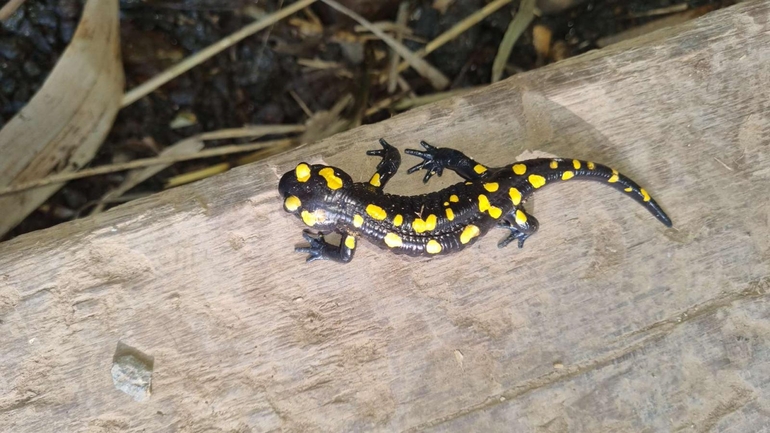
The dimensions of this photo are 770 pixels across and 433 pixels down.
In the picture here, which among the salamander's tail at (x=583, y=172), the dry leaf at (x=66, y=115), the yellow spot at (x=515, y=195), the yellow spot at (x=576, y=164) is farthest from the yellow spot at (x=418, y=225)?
the dry leaf at (x=66, y=115)

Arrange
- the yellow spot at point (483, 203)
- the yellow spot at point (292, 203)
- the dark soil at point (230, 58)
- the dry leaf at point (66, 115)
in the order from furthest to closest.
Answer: the dark soil at point (230, 58) < the dry leaf at point (66, 115) < the yellow spot at point (483, 203) < the yellow spot at point (292, 203)

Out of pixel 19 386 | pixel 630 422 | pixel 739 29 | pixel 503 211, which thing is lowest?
pixel 630 422

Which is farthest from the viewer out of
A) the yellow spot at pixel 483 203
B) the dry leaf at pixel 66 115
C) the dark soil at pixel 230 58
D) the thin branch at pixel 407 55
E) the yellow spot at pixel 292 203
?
the thin branch at pixel 407 55

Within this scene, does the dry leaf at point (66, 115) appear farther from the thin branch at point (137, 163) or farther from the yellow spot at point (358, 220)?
the yellow spot at point (358, 220)

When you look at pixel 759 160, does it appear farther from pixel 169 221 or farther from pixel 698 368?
pixel 169 221

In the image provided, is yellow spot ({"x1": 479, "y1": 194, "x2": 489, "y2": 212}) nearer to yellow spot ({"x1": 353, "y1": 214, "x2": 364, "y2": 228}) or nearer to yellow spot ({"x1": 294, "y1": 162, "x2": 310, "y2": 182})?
yellow spot ({"x1": 353, "y1": 214, "x2": 364, "y2": 228})

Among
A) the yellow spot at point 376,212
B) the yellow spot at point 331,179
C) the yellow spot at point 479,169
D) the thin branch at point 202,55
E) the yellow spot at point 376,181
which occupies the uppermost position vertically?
the thin branch at point 202,55

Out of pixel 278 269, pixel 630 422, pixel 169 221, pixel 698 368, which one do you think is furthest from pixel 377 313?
pixel 698 368

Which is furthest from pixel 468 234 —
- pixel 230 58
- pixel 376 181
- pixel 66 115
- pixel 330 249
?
pixel 66 115
